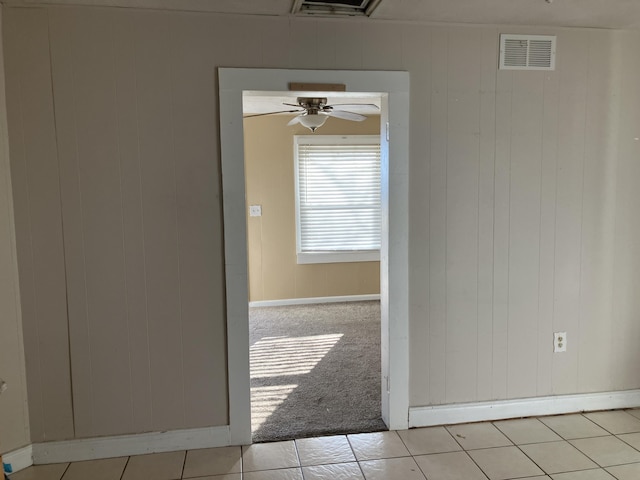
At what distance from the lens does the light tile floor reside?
7.07ft

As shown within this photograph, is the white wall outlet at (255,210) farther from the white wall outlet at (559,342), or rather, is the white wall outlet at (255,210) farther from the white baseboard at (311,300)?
the white wall outlet at (559,342)

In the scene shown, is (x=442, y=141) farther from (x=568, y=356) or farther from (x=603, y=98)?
(x=568, y=356)

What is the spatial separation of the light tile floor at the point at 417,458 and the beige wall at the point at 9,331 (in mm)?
212

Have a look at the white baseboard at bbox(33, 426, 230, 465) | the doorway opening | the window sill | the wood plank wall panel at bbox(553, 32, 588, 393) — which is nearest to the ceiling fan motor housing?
the doorway opening

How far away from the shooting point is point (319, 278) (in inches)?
220

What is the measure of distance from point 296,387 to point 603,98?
8.53 feet

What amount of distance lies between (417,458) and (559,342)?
1.11 metres

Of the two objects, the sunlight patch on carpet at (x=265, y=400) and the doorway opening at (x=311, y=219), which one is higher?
the doorway opening at (x=311, y=219)

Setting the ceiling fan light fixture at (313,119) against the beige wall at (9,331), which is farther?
the ceiling fan light fixture at (313,119)

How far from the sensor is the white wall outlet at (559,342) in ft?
8.80

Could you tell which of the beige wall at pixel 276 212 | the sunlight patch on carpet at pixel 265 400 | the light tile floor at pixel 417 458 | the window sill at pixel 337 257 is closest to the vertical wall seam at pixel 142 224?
the light tile floor at pixel 417 458

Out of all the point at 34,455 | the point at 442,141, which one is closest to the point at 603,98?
the point at 442,141

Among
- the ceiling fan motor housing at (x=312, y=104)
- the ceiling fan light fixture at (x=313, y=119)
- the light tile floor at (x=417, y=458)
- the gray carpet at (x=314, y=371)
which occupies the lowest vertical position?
the light tile floor at (x=417, y=458)

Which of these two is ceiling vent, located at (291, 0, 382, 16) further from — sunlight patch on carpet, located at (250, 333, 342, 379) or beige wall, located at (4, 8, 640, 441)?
sunlight patch on carpet, located at (250, 333, 342, 379)
